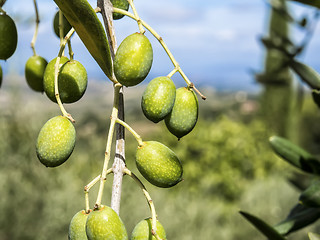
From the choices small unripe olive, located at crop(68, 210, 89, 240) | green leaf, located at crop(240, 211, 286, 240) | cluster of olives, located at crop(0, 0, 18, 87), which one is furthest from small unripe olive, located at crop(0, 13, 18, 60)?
green leaf, located at crop(240, 211, 286, 240)

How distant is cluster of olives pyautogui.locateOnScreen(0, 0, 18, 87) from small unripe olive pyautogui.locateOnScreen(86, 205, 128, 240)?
354 mm

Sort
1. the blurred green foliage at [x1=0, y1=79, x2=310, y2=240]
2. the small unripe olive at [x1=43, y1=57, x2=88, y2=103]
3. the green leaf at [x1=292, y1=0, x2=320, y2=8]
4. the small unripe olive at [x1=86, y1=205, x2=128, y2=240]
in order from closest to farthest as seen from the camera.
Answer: the small unripe olive at [x1=86, y1=205, x2=128, y2=240], the small unripe olive at [x1=43, y1=57, x2=88, y2=103], the green leaf at [x1=292, y1=0, x2=320, y2=8], the blurred green foliage at [x1=0, y1=79, x2=310, y2=240]

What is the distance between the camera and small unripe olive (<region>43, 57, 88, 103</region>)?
2.15 feet

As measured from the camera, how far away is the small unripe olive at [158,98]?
631 millimetres

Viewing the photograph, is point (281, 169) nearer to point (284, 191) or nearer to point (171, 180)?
point (284, 191)

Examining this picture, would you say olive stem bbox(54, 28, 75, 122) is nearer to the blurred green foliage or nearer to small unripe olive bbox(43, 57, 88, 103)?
small unripe olive bbox(43, 57, 88, 103)

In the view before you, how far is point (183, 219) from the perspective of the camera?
507 cm

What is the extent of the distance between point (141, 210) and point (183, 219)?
717 mm

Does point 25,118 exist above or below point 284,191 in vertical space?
above

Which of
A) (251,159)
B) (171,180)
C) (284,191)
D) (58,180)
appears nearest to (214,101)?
(251,159)

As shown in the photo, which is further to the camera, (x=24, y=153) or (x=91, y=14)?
(x=24, y=153)

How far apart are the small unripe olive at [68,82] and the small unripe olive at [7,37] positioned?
121 millimetres

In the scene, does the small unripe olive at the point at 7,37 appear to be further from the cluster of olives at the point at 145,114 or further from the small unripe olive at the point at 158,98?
the small unripe olive at the point at 158,98

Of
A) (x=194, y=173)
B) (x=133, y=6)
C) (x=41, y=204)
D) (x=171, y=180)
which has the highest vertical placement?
(x=133, y=6)
